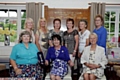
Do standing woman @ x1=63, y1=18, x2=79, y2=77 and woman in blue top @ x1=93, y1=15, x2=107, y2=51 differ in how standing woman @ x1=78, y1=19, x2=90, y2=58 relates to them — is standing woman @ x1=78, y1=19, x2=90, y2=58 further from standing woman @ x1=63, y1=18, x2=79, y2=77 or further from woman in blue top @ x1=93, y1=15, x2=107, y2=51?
woman in blue top @ x1=93, y1=15, x2=107, y2=51

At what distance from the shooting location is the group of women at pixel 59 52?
3818mm

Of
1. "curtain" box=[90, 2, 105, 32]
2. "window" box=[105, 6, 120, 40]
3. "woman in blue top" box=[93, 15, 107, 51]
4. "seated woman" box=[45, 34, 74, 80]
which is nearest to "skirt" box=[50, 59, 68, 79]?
"seated woman" box=[45, 34, 74, 80]

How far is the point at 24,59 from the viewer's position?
3.82 meters

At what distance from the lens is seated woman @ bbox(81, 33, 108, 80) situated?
405cm

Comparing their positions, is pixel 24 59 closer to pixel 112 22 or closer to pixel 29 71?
pixel 29 71

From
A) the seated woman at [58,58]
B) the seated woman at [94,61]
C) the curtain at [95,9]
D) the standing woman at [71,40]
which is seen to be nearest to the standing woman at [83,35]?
the standing woman at [71,40]

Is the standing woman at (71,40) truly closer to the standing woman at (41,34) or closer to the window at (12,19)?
the standing woman at (41,34)

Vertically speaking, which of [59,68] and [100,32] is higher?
[100,32]

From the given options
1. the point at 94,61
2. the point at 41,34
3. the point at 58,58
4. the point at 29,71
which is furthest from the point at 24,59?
the point at 94,61

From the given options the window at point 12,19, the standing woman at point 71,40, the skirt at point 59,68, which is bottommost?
the skirt at point 59,68

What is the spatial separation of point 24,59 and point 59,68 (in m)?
0.68

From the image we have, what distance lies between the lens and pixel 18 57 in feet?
12.6

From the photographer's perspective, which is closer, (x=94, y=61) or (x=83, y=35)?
(x=94, y=61)

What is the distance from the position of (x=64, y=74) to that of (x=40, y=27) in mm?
1138
